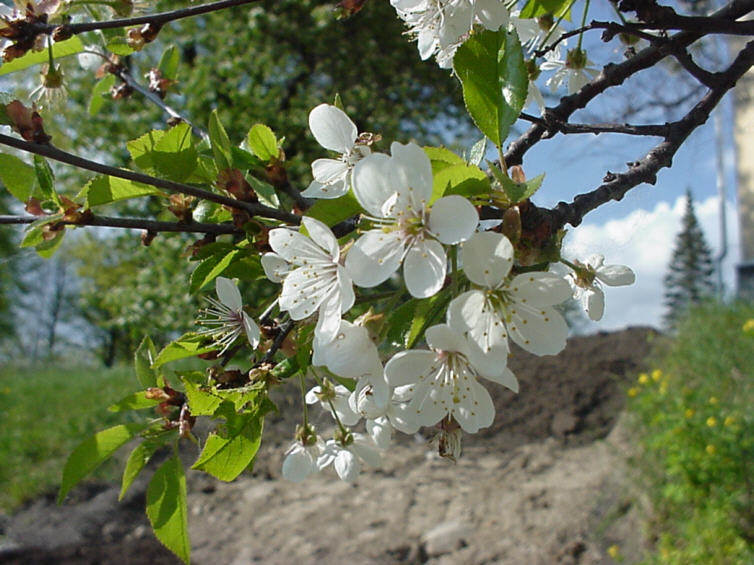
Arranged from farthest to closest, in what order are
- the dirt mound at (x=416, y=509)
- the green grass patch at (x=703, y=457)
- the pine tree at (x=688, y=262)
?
the pine tree at (x=688, y=262) → the dirt mound at (x=416, y=509) → the green grass patch at (x=703, y=457)

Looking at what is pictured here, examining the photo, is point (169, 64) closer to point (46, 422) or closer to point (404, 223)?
point (404, 223)

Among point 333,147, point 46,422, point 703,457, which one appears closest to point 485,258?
point 333,147

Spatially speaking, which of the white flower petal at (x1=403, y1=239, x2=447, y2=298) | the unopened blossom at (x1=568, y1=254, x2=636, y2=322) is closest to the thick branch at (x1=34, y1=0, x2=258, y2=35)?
the white flower petal at (x1=403, y1=239, x2=447, y2=298)

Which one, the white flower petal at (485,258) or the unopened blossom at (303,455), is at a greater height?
the white flower petal at (485,258)

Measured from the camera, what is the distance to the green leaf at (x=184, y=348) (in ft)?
1.94

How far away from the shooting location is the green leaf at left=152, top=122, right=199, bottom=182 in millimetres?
551

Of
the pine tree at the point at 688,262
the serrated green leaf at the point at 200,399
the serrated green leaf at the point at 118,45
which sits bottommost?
the serrated green leaf at the point at 200,399

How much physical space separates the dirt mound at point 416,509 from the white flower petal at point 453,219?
2.46m

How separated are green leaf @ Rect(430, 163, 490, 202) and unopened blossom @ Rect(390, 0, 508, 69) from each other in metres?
0.24

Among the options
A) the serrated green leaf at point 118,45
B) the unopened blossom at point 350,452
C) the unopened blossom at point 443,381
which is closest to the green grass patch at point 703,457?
the unopened blossom at point 350,452

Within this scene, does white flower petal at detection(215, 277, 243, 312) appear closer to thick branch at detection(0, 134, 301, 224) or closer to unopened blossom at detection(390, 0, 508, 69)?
thick branch at detection(0, 134, 301, 224)

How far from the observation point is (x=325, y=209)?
0.46 m

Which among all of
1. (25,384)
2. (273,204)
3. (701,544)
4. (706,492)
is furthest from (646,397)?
(25,384)

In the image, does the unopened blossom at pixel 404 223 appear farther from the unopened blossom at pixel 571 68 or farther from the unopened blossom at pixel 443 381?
the unopened blossom at pixel 571 68
